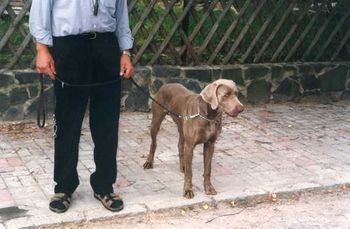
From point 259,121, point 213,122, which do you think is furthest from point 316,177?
point 259,121

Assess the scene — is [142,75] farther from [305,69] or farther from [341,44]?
[341,44]

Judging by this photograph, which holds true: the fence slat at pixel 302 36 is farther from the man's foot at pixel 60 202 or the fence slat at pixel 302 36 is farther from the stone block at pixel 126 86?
the man's foot at pixel 60 202

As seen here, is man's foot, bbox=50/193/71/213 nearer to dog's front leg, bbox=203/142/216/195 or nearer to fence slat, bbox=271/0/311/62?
dog's front leg, bbox=203/142/216/195

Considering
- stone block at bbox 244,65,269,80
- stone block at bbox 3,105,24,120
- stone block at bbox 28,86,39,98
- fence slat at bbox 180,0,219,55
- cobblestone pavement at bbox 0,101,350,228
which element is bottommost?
cobblestone pavement at bbox 0,101,350,228

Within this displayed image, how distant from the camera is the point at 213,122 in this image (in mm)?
4621

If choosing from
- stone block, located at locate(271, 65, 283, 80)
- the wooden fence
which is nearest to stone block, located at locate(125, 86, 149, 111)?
the wooden fence

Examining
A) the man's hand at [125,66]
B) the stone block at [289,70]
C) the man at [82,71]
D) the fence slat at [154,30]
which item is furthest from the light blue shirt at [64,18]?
the stone block at [289,70]

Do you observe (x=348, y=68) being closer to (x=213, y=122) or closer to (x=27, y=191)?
(x=213, y=122)

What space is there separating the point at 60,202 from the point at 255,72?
447 centimetres

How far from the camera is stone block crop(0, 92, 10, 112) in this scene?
691cm

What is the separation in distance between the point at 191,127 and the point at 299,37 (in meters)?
4.39

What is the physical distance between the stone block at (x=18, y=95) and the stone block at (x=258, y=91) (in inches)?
123

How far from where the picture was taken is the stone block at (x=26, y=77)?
6.93 metres

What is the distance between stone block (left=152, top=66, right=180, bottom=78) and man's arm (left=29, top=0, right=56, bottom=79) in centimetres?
366
